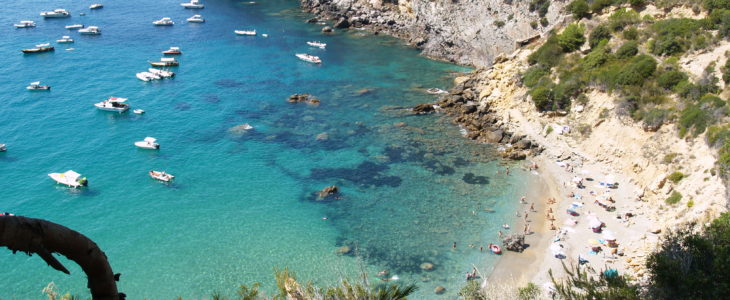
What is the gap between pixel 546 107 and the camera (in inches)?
2231

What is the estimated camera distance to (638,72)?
50812mm

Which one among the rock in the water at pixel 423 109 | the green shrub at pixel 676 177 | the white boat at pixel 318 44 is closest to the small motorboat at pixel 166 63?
the white boat at pixel 318 44

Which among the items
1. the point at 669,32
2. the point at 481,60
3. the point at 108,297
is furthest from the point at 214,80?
the point at 108,297

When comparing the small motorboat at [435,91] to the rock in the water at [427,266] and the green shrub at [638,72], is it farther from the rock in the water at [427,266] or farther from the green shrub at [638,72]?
the rock in the water at [427,266]

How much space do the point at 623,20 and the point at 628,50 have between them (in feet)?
16.4

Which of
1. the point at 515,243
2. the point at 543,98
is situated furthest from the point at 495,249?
the point at 543,98

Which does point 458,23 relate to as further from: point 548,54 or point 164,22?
point 164,22

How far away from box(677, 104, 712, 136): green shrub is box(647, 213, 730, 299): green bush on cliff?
22.7 meters

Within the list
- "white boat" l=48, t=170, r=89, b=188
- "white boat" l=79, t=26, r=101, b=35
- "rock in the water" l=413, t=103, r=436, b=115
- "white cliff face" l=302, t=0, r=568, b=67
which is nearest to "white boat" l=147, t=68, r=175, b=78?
"white boat" l=79, t=26, r=101, b=35

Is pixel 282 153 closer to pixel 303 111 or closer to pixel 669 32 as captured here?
pixel 303 111

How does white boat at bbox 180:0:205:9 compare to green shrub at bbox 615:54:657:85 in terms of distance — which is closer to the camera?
green shrub at bbox 615:54:657:85

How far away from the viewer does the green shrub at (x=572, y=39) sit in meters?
60.3

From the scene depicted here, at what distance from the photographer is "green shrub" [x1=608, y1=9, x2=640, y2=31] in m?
57.5

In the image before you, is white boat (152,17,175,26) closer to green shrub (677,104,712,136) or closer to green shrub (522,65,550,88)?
green shrub (522,65,550,88)
